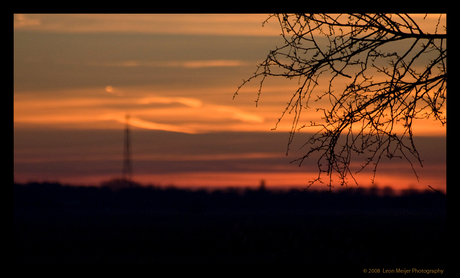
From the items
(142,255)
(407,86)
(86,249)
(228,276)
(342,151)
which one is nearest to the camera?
(228,276)

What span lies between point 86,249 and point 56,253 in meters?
1.93

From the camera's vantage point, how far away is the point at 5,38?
387cm

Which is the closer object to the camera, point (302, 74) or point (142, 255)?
point (302, 74)

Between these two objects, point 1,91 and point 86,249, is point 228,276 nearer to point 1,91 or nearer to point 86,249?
point 1,91

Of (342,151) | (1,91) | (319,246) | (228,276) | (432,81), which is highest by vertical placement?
(432,81)

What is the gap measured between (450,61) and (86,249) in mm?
23835

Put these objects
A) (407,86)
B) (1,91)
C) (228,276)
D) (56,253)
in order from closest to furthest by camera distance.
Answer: (1,91) → (228,276) → (407,86) → (56,253)

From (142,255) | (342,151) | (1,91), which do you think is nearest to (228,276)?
(342,151)

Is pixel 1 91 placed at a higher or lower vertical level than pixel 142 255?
higher

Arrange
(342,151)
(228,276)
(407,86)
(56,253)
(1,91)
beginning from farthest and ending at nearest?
1. (56,253)
2. (407,86)
3. (342,151)
4. (228,276)
5. (1,91)

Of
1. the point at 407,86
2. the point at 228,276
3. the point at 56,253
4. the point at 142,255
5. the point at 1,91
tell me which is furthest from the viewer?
the point at 56,253

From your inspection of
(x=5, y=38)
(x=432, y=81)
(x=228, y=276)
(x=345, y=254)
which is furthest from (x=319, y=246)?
(x=5, y=38)

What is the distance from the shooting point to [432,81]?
6.32 m
